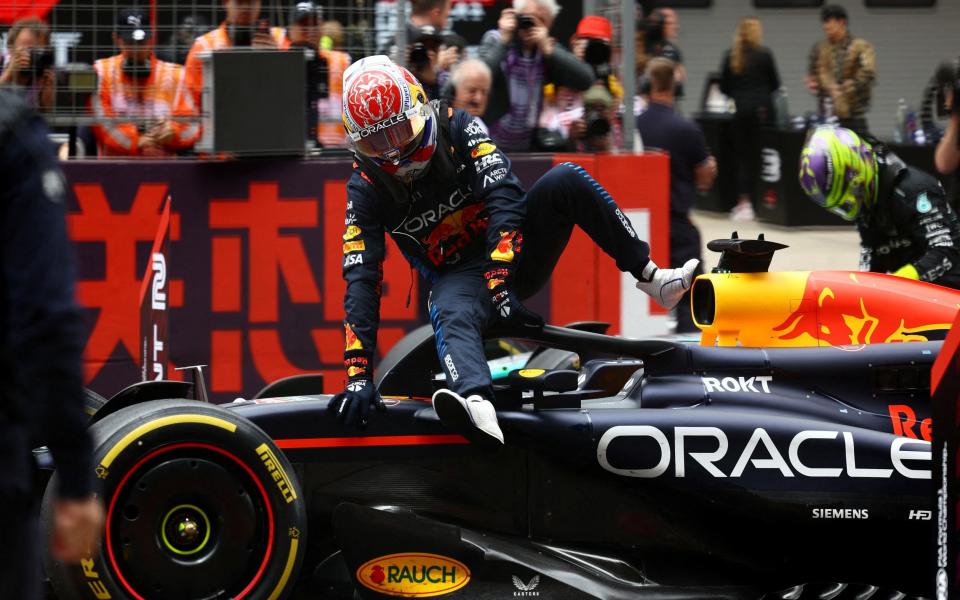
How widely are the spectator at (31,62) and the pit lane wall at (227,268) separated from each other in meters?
0.41

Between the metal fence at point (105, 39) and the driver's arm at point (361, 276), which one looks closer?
the driver's arm at point (361, 276)

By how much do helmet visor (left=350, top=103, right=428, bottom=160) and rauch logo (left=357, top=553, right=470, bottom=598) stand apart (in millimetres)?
1405

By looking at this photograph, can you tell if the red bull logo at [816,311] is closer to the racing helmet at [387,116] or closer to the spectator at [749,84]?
the racing helmet at [387,116]

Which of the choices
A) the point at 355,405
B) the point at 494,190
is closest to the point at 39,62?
the point at 494,190

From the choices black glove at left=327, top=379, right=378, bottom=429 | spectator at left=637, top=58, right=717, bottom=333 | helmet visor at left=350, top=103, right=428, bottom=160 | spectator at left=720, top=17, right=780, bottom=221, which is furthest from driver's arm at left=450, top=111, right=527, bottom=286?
spectator at left=720, top=17, right=780, bottom=221

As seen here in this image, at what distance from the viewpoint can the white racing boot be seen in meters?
4.36

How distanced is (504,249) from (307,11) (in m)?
3.13

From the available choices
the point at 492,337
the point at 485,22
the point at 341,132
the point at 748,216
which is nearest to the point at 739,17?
the point at 748,216

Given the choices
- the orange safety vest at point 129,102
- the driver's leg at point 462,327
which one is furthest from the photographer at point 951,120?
the orange safety vest at point 129,102

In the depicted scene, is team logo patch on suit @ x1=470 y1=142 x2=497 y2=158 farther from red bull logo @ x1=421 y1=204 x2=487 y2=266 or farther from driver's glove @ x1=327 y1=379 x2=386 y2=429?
driver's glove @ x1=327 y1=379 x2=386 y2=429

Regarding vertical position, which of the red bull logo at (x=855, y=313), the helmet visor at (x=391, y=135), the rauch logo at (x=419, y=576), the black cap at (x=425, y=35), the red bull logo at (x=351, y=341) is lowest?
the rauch logo at (x=419, y=576)

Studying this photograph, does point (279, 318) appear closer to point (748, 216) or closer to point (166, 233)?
point (166, 233)

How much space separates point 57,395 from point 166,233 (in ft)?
8.60

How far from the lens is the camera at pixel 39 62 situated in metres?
7.01
